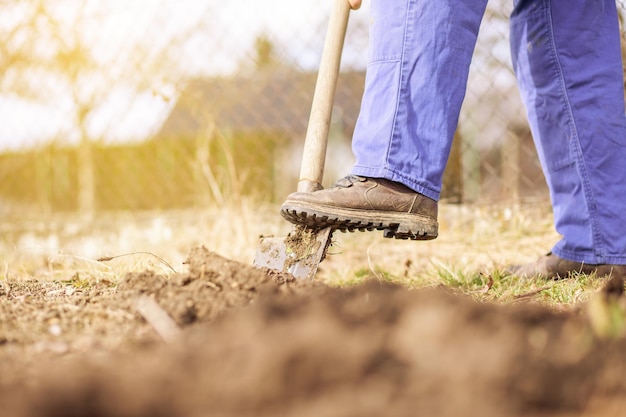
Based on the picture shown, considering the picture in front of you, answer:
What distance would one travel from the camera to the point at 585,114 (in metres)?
2.26

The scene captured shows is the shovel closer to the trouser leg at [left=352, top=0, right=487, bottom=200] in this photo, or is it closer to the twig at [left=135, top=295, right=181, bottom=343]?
the trouser leg at [left=352, top=0, right=487, bottom=200]

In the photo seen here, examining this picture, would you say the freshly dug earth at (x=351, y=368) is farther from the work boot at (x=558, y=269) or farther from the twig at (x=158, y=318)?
the work boot at (x=558, y=269)

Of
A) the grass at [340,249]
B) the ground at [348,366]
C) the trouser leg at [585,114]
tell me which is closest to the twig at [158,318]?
the ground at [348,366]

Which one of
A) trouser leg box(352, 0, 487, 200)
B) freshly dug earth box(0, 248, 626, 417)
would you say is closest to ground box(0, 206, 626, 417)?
freshly dug earth box(0, 248, 626, 417)

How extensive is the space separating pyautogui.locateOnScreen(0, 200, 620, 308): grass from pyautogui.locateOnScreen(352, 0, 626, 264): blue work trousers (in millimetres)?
298

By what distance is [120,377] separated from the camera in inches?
28.3

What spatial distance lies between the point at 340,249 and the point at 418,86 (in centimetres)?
166

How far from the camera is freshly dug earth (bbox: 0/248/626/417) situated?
2.16ft

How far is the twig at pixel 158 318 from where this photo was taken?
41.6 inches

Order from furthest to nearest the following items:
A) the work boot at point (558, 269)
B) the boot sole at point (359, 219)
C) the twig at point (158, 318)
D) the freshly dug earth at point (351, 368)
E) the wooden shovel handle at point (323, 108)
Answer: the work boot at point (558, 269) < the wooden shovel handle at point (323, 108) < the boot sole at point (359, 219) < the twig at point (158, 318) < the freshly dug earth at point (351, 368)

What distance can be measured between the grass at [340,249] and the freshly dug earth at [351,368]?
84 centimetres

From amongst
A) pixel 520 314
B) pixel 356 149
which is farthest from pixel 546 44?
pixel 520 314

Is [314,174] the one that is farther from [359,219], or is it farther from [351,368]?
[351,368]

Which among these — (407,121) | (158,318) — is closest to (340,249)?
(407,121)
